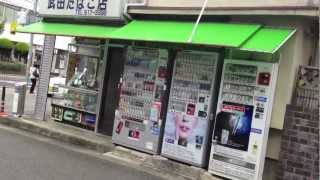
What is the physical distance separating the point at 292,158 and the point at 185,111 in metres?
2.45

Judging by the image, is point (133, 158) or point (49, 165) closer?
point (49, 165)

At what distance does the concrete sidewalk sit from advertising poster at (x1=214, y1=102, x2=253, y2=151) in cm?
72

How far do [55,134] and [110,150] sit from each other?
6.22 feet

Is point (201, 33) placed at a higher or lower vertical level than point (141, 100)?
higher

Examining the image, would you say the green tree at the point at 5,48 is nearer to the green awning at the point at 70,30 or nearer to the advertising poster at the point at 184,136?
the green awning at the point at 70,30

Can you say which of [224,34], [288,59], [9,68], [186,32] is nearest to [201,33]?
[186,32]

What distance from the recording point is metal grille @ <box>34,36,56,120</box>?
15.6m

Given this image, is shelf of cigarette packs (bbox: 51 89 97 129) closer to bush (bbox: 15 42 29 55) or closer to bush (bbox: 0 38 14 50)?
bush (bbox: 0 38 14 50)

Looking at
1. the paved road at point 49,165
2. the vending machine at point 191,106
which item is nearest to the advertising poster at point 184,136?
the vending machine at point 191,106

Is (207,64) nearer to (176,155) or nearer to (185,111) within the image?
(185,111)

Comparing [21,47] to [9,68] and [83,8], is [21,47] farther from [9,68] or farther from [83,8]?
[83,8]

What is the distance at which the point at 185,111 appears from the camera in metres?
11.7

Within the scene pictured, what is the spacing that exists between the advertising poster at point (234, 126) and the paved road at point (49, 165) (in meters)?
1.48

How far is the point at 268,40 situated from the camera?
390 inches
